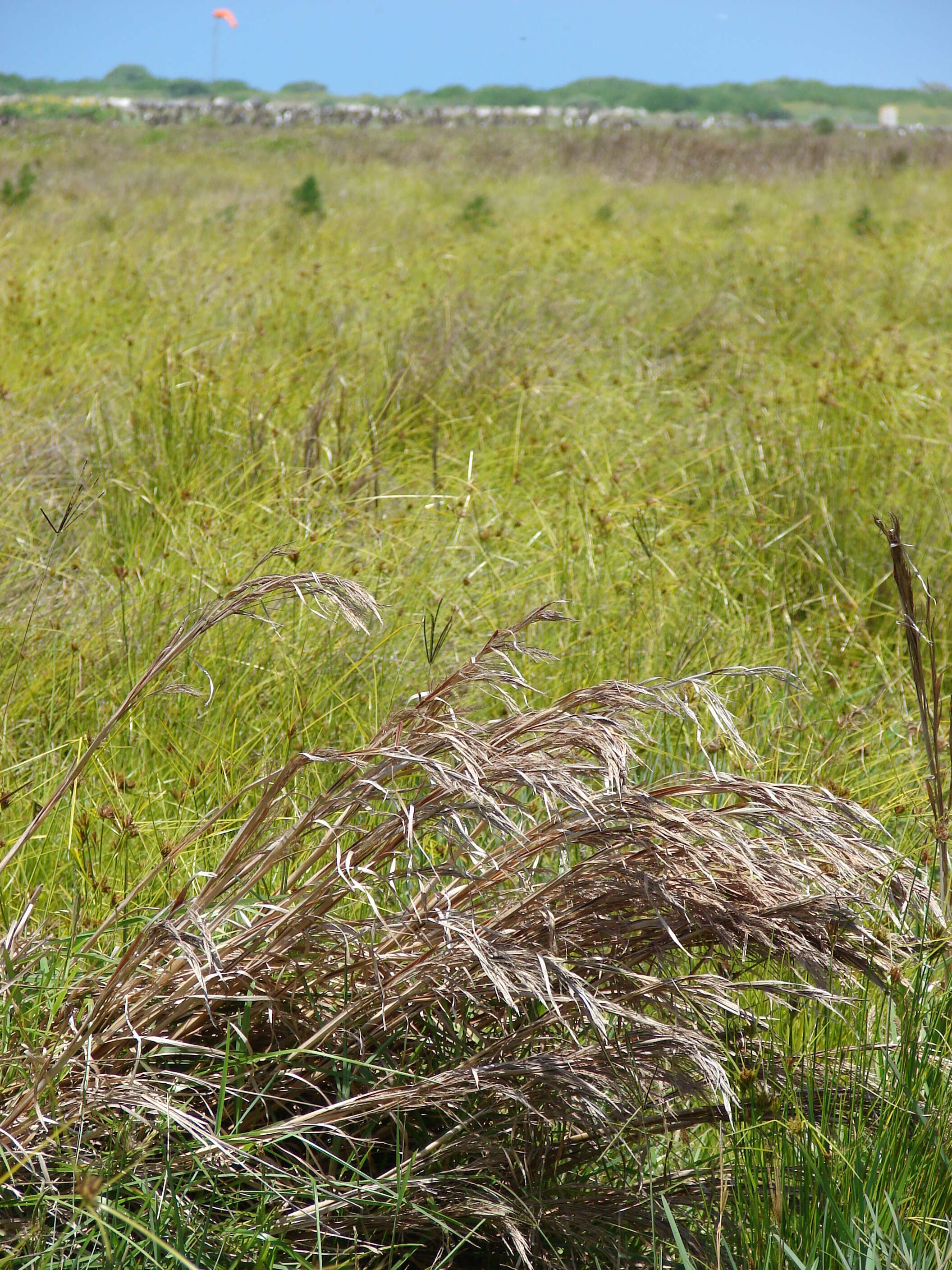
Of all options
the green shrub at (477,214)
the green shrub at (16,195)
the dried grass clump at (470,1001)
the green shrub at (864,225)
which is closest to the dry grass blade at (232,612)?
the dried grass clump at (470,1001)

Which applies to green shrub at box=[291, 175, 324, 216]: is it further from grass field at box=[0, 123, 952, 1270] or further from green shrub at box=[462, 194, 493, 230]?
grass field at box=[0, 123, 952, 1270]

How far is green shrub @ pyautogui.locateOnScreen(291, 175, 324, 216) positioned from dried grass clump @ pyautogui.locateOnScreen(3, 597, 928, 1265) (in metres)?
7.98

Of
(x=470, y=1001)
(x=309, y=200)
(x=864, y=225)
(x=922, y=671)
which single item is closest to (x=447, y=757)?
(x=470, y=1001)

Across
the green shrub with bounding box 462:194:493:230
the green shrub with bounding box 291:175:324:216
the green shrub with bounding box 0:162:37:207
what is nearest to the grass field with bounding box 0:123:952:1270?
the green shrub with bounding box 0:162:37:207

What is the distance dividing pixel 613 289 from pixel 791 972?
18.4 feet

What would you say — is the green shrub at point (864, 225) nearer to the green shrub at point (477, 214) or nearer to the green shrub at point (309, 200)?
the green shrub at point (477, 214)

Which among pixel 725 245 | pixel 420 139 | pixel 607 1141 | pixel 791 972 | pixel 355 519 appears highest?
pixel 420 139

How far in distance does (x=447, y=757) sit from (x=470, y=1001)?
2.00ft

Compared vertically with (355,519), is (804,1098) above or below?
below

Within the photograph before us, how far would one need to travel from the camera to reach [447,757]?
186 centimetres

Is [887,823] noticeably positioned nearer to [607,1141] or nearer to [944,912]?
[944,912]

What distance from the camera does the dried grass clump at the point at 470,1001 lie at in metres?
1.13

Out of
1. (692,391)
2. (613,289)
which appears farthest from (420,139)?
(692,391)

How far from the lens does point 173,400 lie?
3.66 m
